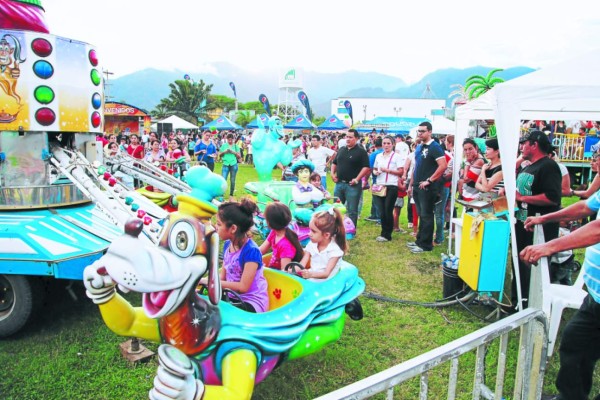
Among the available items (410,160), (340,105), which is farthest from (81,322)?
(340,105)

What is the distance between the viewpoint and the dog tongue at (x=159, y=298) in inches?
80.7

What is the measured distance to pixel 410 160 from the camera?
7.58 meters

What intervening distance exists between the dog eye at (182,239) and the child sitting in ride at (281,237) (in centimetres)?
167

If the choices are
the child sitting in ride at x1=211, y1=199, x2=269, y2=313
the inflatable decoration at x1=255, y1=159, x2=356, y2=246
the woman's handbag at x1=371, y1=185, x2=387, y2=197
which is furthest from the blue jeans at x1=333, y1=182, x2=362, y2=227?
the child sitting in ride at x1=211, y1=199, x2=269, y2=313

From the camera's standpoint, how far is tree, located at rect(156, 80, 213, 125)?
60.9 meters

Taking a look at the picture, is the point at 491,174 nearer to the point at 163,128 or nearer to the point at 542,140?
the point at 542,140

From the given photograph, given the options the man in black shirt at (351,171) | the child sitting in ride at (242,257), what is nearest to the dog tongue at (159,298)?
the child sitting in ride at (242,257)

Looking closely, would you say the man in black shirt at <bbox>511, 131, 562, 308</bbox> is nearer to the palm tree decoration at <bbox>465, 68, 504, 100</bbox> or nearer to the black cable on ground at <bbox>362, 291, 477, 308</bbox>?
the black cable on ground at <bbox>362, 291, 477, 308</bbox>

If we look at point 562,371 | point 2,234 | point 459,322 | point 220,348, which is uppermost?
point 2,234

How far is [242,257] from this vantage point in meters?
2.95

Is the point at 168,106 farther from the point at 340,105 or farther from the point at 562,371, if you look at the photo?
the point at 562,371

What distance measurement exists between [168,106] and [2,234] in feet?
205

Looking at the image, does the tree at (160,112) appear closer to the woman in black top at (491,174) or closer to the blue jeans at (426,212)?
the blue jeans at (426,212)

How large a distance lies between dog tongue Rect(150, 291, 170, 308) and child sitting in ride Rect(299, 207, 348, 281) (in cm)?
155
